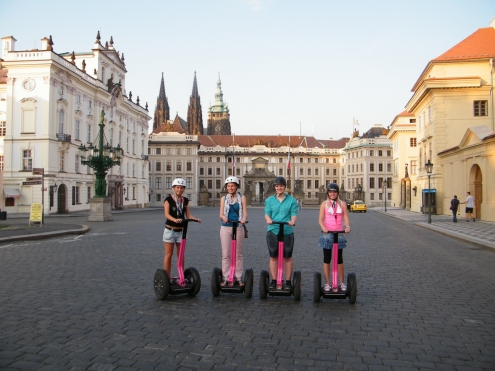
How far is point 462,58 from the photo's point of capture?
1469 inches

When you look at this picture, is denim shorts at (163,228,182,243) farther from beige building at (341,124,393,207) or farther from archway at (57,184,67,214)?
beige building at (341,124,393,207)

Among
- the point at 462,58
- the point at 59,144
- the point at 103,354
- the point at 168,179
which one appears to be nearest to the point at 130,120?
the point at 59,144

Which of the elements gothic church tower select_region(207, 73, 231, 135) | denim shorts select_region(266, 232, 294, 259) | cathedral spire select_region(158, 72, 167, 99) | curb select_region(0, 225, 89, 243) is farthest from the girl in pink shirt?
gothic church tower select_region(207, 73, 231, 135)

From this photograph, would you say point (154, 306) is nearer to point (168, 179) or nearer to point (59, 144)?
point (59, 144)

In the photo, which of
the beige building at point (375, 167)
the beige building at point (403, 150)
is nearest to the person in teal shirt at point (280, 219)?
the beige building at point (403, 150)

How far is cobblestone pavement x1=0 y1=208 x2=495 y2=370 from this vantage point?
486 centimetres

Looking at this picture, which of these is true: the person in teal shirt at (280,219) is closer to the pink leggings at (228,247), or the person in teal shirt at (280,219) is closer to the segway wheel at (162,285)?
the pink leggings at (228,247)

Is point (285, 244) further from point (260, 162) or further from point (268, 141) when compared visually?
point (268, 141)

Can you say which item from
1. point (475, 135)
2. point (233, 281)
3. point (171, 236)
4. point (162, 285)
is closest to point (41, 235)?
point (171, 236)

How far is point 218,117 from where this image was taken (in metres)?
151

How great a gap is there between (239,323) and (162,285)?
1723mm

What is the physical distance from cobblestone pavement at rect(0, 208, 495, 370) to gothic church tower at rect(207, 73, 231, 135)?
13766 centimetres

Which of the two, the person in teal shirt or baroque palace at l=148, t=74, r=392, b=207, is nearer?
the person in teal shirt

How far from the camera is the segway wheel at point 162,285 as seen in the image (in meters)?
7.38
